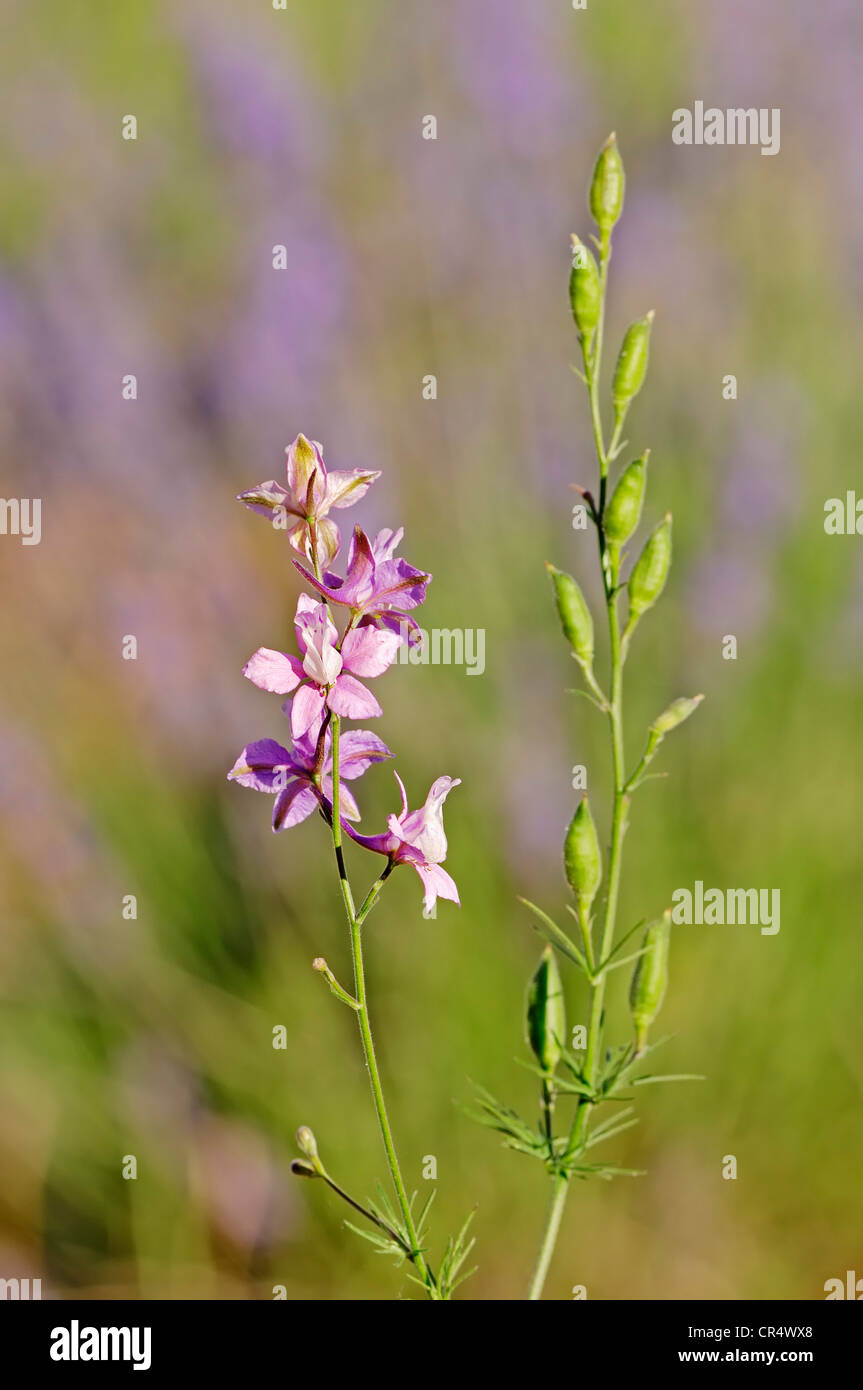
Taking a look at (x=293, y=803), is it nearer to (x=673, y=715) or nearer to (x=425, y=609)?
(x=673, y=715)

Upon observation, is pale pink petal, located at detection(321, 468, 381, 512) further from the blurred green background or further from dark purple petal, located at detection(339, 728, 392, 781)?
the blurred green background

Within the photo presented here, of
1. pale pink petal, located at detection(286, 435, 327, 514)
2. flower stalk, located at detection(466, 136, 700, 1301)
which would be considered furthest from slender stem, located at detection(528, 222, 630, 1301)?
pale pink petal, located at detection(286, 435, 327, 514)

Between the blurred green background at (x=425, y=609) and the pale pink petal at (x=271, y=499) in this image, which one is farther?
the blurred green background at (x=425, y=609)

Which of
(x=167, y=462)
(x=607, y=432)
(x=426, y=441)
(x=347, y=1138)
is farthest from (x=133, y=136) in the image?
(x=347, y=1138)

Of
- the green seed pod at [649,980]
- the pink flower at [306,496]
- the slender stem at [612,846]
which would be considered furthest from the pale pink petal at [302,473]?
the green seed pod at [649,980]

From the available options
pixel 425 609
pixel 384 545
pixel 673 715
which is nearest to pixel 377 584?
pixel 384 545

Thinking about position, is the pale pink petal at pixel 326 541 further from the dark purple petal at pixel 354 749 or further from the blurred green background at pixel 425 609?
the blurred green background at pixel 425 609
